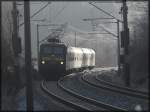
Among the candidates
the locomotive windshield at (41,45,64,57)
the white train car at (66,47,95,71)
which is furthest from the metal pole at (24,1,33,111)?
the white train car at (66,47,95,71)

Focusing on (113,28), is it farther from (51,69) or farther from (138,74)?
(138,74)

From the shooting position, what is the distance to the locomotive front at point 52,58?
3812 cm

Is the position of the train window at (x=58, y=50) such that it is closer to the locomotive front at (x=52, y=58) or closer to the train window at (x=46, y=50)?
the locomotive front at (x=52, y=58)

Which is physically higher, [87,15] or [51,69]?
[87,15]

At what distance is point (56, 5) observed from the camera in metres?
98.6

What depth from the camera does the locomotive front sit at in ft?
125

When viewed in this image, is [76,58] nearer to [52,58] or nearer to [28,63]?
[52,58]

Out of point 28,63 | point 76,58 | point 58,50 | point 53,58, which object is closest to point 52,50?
point 58,50

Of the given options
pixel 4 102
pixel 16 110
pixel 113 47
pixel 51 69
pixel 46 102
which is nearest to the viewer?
pixel 16 110

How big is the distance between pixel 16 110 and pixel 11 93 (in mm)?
5871

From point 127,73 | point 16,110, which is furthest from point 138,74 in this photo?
point 127,73

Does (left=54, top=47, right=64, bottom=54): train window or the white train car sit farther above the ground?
(left=54, top=47, right=64, bottom=54): train window

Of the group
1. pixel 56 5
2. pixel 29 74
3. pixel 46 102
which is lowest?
pixel 46 102

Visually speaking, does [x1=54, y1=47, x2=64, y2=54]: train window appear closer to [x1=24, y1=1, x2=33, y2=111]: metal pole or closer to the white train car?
the white train car
